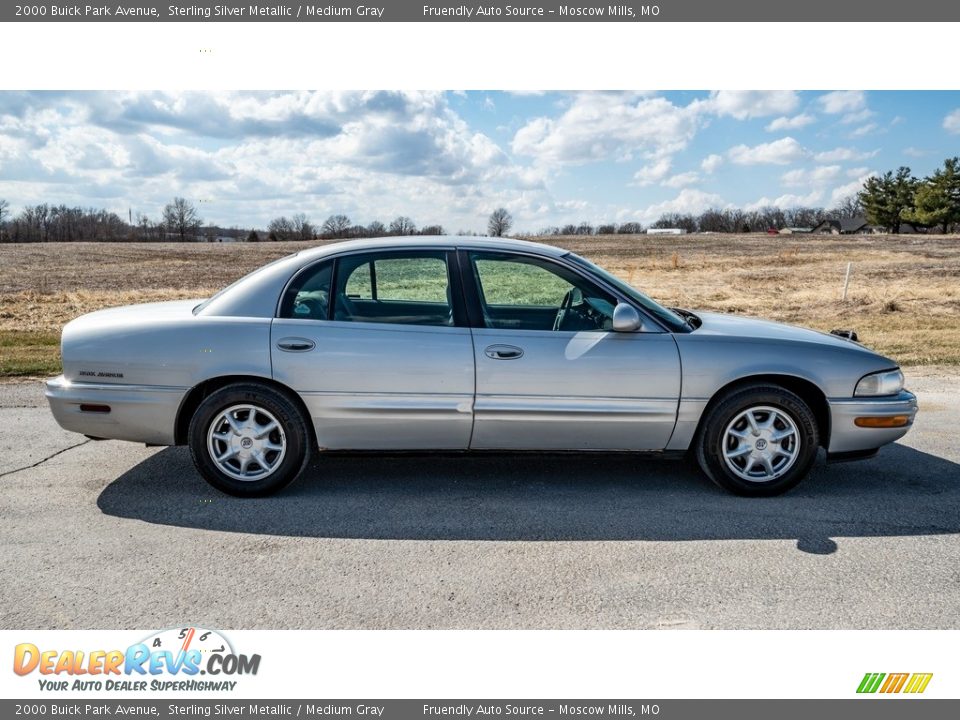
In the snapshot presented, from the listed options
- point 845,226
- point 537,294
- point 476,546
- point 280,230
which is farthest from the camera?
point 845,226

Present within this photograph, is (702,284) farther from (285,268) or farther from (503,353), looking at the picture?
(285,268)

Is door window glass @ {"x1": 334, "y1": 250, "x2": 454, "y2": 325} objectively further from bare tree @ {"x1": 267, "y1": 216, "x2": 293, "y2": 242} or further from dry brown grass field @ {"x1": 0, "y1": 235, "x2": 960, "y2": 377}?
bare tree @ {"x1": 267, "y1": 216, "x2": 293, "y2": 242}

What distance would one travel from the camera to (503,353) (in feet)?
14.8

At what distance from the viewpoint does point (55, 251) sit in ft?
152

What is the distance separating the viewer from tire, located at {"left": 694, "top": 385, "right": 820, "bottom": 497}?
181 inches

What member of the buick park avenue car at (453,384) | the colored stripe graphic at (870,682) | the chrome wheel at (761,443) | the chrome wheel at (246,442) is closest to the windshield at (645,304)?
the buick park avenue car at (453,384)

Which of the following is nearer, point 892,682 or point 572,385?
point 892,682

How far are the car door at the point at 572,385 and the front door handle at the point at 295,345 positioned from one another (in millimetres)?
989

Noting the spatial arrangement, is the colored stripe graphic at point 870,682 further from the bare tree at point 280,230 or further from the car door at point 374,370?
the bare tree at point 280,230

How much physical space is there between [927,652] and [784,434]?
5.83 feet

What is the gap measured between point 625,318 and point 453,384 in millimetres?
1085

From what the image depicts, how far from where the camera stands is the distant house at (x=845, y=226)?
99500 millimetres

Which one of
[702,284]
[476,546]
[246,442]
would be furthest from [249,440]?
[702,284]

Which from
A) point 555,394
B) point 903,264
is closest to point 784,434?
point 555,394
